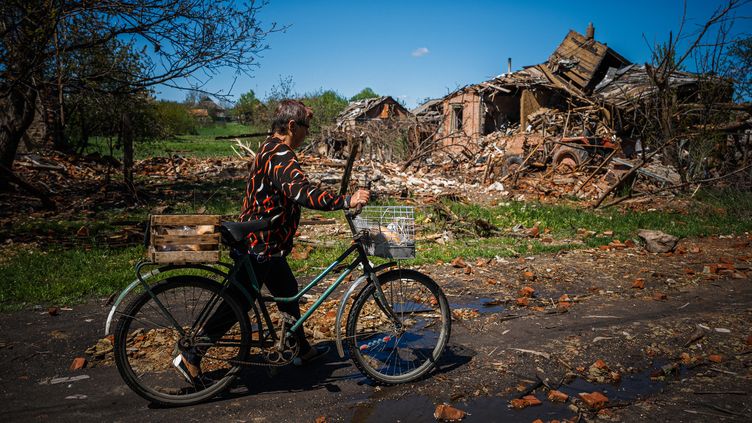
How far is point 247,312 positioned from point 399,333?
1.23 meters

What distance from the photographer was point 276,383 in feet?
12.3

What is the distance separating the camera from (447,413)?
317 centimetres

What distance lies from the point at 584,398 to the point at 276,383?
235cm

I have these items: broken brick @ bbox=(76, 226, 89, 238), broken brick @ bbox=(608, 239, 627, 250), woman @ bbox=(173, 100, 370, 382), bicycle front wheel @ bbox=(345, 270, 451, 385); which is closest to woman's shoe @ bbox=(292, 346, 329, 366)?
bicycle front wheel @ bbox=(345, 270, 451, 385)

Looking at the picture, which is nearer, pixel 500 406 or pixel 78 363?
pixel 500 406

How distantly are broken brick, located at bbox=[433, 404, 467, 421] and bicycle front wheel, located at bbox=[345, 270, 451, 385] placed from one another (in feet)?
1.62

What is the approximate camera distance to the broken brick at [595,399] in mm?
3256

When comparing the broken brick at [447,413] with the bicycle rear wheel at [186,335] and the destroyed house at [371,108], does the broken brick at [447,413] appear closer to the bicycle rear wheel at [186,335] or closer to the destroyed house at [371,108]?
the bicycle rear wheel at [186,335]

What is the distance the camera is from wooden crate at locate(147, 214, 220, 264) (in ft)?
10.0

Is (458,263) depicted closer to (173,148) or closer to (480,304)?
(480,304)

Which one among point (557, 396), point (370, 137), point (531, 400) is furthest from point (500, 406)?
point (370, 137)

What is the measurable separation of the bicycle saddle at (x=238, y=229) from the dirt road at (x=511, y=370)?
1224 millimetres

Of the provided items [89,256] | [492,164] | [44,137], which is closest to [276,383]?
[89,256]

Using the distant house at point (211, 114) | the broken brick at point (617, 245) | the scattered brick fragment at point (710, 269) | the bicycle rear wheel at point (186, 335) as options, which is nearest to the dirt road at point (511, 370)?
the bicycle rear wheel at point (186, 335)
